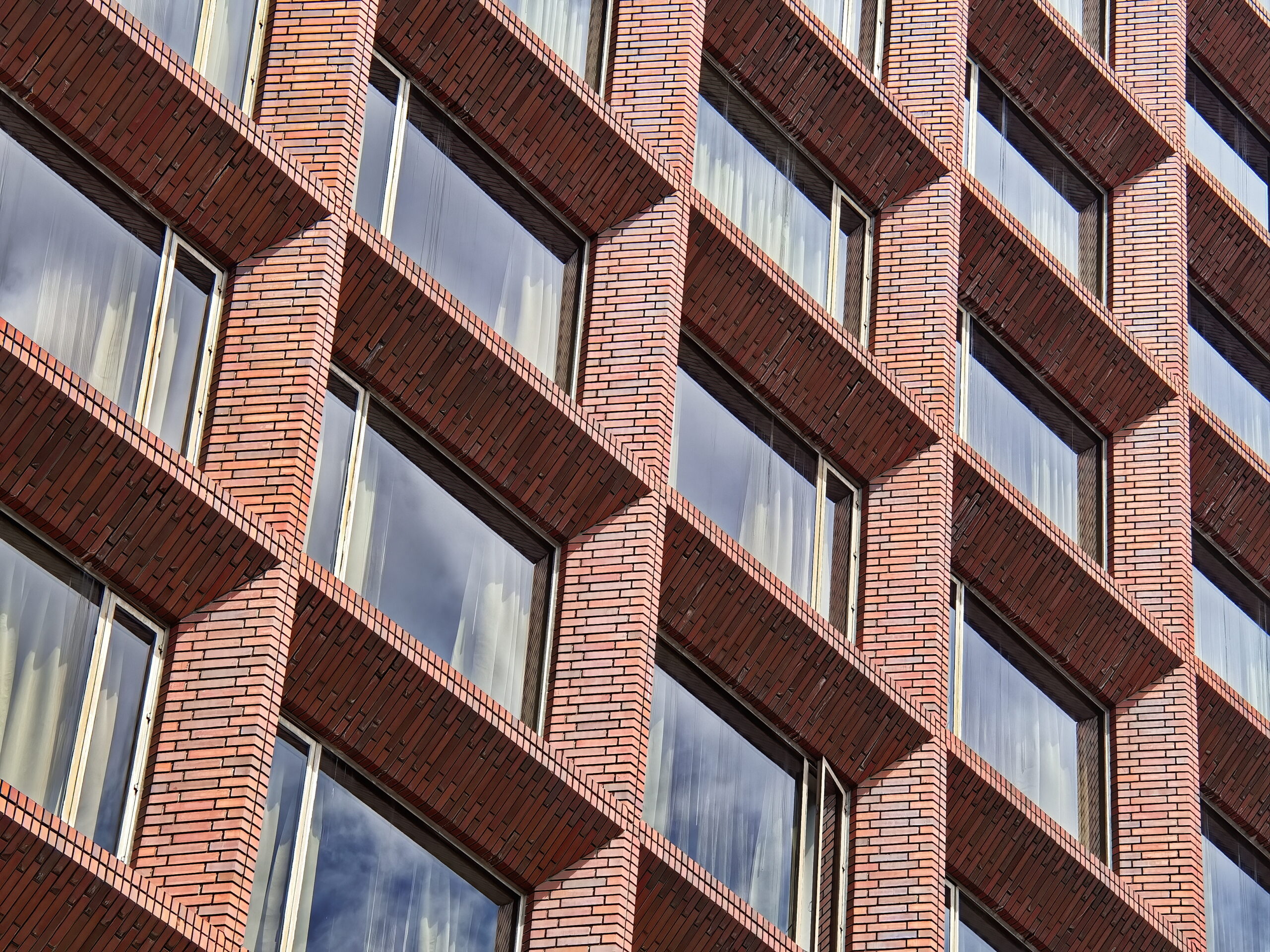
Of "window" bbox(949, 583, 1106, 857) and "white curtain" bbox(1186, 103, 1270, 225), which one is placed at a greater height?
"white curtain" bbox(1186, 103, 1270, 225)

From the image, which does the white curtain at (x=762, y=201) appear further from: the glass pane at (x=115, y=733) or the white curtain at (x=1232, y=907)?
the glass pane at (x=115, y=733)

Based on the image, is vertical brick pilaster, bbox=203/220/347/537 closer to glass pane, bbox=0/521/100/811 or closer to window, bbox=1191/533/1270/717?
glass pane, bbox=0/521/100/811

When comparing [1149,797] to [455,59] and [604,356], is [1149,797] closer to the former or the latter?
[604,356]

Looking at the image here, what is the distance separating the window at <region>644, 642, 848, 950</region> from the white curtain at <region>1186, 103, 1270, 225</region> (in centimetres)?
1326

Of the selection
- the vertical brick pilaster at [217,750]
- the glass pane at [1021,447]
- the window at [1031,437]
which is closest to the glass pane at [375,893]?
the vertical brick pilaster at [217,750]

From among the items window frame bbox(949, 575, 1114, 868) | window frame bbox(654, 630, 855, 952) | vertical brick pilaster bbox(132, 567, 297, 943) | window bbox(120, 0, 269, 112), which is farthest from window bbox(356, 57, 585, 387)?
window frame bbox(949, 575, 1114, 868)

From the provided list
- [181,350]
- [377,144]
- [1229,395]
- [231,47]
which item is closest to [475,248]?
[377,144]

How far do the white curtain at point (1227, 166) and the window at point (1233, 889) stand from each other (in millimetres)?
9348

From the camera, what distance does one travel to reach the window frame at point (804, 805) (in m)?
25.0

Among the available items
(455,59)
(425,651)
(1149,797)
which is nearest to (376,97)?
(455,59)

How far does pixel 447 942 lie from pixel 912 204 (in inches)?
453

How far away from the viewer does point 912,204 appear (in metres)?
29.4

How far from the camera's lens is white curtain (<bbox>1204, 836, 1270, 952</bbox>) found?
29938mm

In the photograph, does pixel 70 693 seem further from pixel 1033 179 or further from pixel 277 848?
pixel 1033 179
